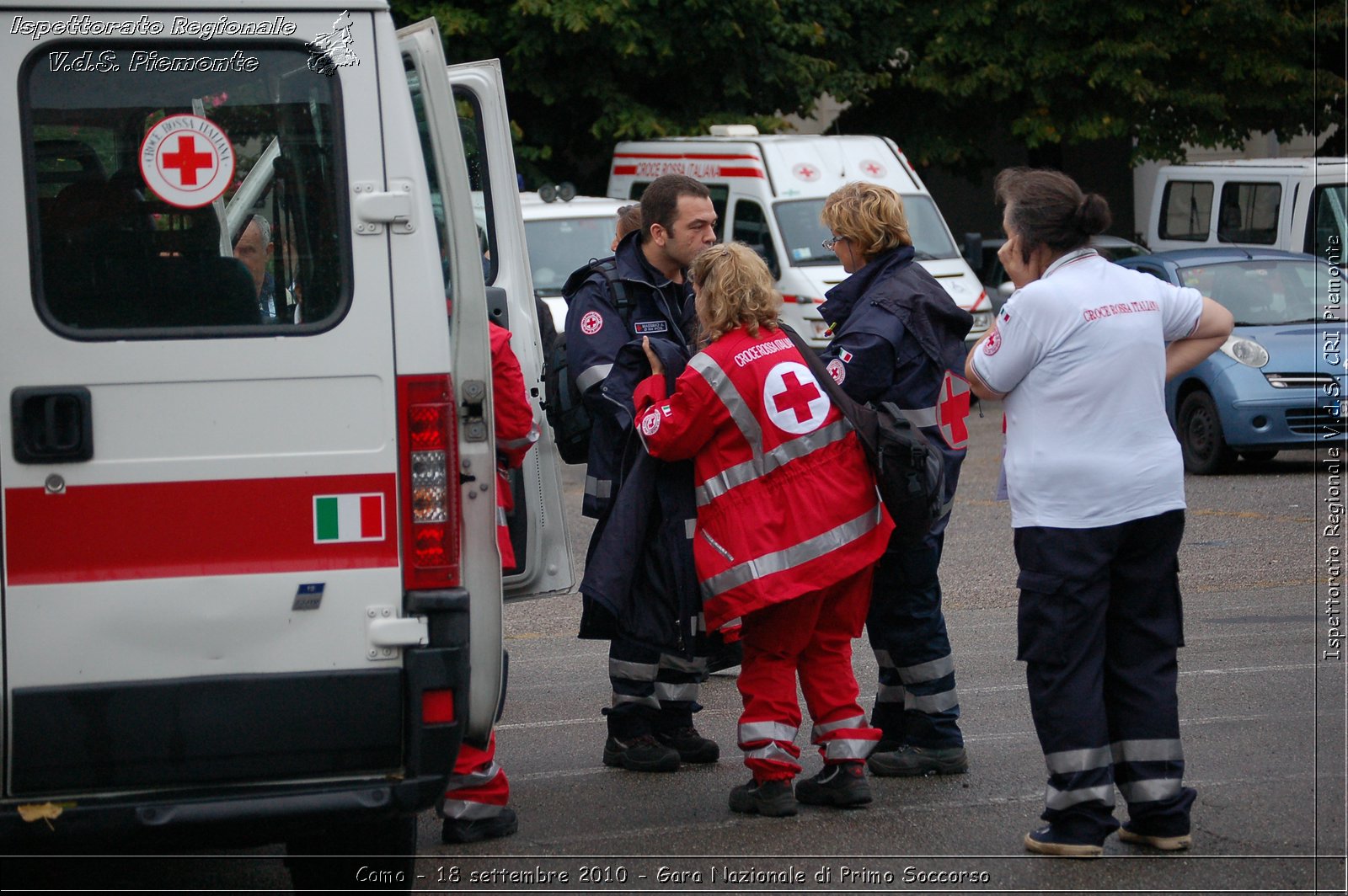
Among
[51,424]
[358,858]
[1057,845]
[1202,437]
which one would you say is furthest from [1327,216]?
[51,424]

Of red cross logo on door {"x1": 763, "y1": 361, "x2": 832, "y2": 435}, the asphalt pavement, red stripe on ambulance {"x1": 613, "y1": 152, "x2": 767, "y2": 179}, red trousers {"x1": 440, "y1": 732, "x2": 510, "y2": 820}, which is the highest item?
red stripe on ambulance {"x1": 613, "y1": 152, "x2": 767, "y2": 179}

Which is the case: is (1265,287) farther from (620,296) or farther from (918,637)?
(620,296)

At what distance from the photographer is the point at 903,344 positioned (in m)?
5.28

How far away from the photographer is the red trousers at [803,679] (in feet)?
16.3

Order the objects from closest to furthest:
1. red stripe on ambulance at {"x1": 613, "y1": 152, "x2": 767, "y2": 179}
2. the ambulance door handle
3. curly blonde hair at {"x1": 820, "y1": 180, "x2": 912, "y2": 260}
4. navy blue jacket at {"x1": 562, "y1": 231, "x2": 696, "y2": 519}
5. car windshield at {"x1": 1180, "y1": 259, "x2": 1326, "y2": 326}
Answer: the ambulance door handle < curly blonde hair at {"x1": 820, "y1": 180, "x2": 912, "y2": 260} < navy blue jacket at {"x1": 562, "y1": 231, "x2": 696, "y2": 519} < car windshield at {"x1": 1180, "y1": 259, "x2": 1326, "y2": 326} < red stripe on ambulance at {"x1": 613, "y1": 152, "x2": 767, "y2": 179}

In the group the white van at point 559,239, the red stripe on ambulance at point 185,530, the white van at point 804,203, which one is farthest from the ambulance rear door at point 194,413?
the white van at point 804,203

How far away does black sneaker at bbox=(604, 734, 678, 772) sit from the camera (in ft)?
18.4

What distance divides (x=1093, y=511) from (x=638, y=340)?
1719 millimetres

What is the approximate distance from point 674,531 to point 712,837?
0.94 meters

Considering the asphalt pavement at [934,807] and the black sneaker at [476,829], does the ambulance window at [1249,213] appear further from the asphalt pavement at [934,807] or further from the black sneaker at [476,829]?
the black sneaker at [476,829]

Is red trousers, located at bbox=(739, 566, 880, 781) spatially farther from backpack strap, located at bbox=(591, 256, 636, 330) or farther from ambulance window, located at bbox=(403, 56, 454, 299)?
ambulance window, located at bbox=(403, 56, 454, 299)

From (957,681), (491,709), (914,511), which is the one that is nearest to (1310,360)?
(957,681)

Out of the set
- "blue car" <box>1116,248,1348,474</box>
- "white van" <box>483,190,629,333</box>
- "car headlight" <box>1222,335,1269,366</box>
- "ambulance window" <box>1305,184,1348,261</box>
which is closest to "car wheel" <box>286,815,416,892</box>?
"blue car" <box>1116,248,1348,474</box>

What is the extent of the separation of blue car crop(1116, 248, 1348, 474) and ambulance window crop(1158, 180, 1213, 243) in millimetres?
5749
